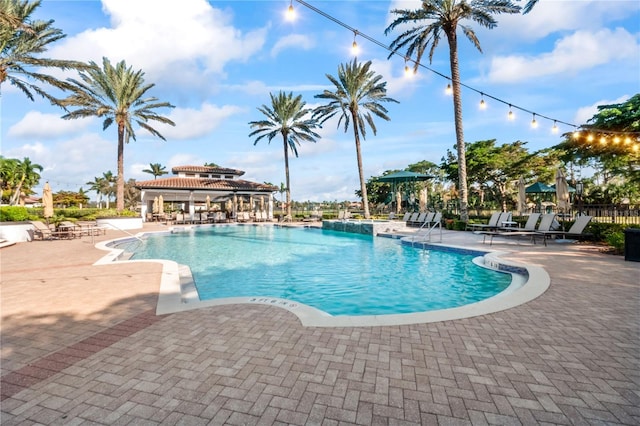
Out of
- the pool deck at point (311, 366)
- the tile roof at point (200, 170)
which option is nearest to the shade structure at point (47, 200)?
the pool deck at point (311, 366)

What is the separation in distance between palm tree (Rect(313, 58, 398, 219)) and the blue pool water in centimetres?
1344

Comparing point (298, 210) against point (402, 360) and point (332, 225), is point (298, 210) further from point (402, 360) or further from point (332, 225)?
point (402, 360)

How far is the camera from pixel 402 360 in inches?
108

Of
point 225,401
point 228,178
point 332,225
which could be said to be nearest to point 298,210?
point 228,178

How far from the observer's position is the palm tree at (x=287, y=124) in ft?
94.9

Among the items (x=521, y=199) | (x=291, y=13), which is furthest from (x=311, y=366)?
(x=521, y=199)

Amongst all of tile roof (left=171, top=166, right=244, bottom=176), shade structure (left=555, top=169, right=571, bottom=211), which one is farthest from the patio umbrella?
tile roof (left=171, top=166, right=244, bottom=176)

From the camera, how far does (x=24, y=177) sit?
45312mm

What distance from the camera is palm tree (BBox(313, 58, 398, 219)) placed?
74.8 feet

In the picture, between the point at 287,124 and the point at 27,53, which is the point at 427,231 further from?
the point at 27,53

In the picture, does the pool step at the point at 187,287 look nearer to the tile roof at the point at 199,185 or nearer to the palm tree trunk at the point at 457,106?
the palm tree trunk at the point at 457,106

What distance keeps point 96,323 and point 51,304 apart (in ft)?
4.62

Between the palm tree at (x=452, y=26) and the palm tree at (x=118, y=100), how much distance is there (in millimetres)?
18765

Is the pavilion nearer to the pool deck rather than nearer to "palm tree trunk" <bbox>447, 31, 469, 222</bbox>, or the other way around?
"palm tree trunk" <bbox>447, 31, 469, 222</bbox>
